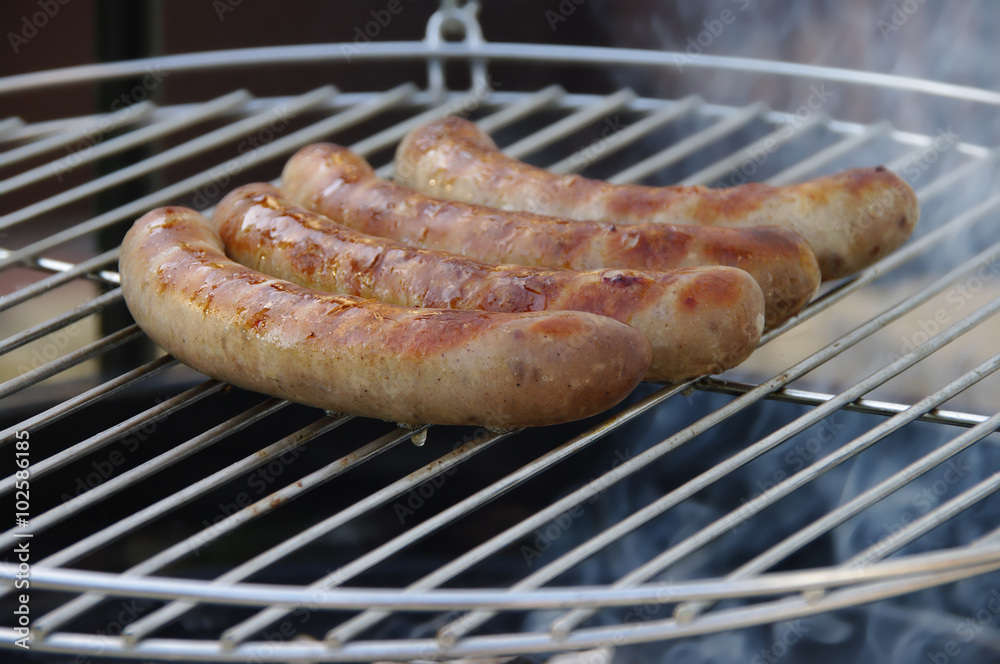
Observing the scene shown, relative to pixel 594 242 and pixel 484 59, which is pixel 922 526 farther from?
pixel 484 59

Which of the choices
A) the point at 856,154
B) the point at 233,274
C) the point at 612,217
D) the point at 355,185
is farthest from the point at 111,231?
the point at 856,154

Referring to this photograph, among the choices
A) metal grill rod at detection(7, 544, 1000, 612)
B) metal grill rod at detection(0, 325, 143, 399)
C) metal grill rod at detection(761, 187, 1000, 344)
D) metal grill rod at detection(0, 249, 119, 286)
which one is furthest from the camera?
metal grill rod at detection(0, 249, 119, 286)

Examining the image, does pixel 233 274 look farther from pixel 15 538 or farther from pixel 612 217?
pixel 612 217

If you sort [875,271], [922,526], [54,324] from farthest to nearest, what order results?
1. [875,271]
2. [54,324]
3. [922,526]

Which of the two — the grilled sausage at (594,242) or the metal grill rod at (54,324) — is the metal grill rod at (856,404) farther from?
the metal grill rod at (54,324)

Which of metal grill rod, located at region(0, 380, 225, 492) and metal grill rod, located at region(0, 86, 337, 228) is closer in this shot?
metal grill rod, located at region(0, 380, 225, 492)

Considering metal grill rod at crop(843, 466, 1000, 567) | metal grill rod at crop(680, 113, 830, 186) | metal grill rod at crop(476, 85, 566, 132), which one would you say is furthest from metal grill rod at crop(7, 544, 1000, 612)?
metal grill rod at crop(476, 85, 566, 132)

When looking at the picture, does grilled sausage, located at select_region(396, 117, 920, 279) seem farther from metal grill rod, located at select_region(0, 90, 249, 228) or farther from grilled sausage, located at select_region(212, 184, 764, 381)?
metal grill rod, located at select_region(0, 90, 249, 228)

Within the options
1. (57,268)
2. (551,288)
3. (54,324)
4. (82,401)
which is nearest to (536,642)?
(551,288)
